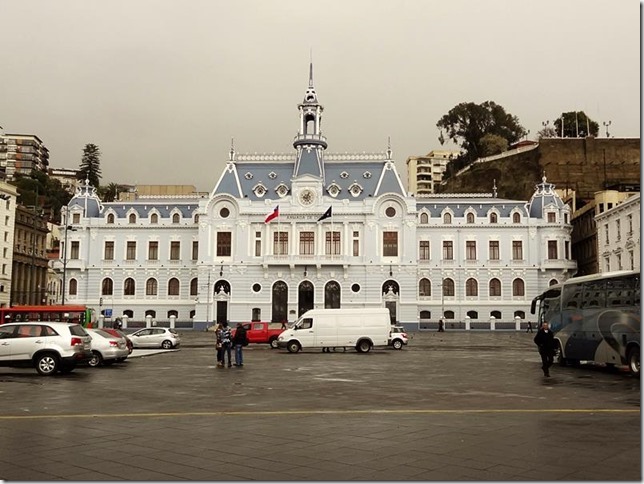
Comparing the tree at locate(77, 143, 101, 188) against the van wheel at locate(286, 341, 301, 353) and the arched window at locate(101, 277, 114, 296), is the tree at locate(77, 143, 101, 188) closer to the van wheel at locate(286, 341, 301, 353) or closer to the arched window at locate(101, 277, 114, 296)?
the arched window at locate(101, 277, 114, 296)

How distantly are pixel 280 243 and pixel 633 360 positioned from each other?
48.7 meters

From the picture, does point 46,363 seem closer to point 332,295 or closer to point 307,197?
point 332,295

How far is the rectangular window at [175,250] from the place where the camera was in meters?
71.6

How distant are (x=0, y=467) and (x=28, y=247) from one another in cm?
8364

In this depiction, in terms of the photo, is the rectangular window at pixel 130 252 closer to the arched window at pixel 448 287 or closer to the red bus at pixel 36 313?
the red bus at pixel 36 313

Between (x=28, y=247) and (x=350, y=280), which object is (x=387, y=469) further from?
(x=28, y=247)

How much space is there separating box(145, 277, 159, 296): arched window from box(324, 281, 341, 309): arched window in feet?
60.3

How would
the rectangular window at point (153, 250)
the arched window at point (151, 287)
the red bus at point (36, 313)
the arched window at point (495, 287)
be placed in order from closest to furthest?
the red bus at point (36, 313)
the arched window at point (495, 287)
the arched window at point (151, 287)
the rectangular window at point (153, 250)

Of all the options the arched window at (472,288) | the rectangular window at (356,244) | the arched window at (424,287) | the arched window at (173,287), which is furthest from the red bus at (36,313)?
the arched window at (472,288)

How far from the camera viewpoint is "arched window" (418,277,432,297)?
228 ft

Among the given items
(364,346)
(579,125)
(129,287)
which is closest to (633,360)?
(364,346)

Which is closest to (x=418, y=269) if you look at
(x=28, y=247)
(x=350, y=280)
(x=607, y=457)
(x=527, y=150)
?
(x=350, y=280)

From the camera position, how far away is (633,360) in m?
21.4

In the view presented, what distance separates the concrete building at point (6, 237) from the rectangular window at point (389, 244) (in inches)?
1724
